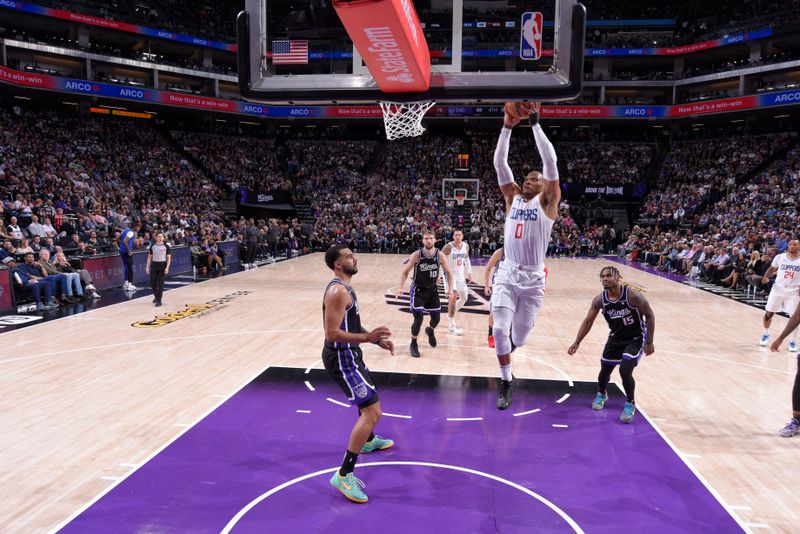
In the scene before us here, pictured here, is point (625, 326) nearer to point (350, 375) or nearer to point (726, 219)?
point (350, 375)

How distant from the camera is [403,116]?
26.0ft

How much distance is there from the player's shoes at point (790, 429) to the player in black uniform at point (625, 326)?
4.49ft

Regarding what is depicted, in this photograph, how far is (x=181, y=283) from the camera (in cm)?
1598

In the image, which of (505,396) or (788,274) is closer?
(505,396)

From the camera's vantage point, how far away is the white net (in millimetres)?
7539

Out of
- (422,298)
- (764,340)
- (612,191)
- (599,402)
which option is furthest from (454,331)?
(612,191)

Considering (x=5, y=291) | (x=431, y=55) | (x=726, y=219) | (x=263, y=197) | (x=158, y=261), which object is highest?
(x=431, y=55)

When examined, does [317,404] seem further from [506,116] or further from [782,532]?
[782,532]

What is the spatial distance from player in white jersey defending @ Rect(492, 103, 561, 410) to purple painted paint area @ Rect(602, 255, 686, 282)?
619 inches

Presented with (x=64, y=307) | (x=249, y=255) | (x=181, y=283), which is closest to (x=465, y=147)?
Answer: (x=249, y=255)

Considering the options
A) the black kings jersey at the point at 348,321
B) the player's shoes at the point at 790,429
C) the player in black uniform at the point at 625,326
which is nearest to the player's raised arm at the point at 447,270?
the player in black uniform at the point at 625,326

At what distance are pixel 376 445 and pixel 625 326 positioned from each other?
285 centimetres

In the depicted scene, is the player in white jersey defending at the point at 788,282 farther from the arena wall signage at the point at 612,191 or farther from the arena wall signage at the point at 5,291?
the arena wall signage at the point at 612,191

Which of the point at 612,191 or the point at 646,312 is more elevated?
the point at 612,191
